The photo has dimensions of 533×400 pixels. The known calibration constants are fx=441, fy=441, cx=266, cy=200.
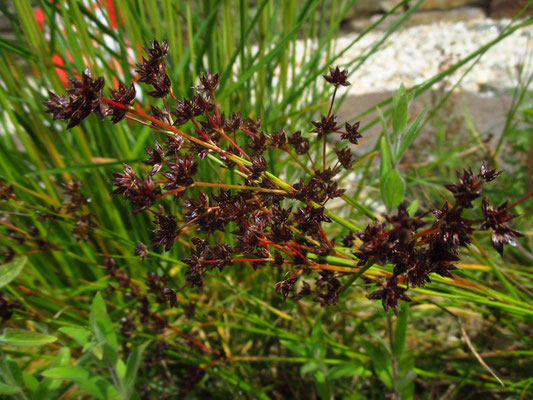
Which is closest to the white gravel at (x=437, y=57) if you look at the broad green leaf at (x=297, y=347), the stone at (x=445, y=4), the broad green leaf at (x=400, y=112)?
the stone at (x=445, y=4)

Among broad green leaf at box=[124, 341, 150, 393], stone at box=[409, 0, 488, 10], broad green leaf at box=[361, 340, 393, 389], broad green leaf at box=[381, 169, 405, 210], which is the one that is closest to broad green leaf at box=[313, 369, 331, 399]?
broad green leaf at box=[361, 340, 393, 389]

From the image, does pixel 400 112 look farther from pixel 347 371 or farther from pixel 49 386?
pixel 49 386

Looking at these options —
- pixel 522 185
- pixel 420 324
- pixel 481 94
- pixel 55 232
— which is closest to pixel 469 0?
pixel 481 94

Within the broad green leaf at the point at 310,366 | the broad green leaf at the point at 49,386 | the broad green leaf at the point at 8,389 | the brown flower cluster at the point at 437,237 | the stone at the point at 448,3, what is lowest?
the broad green leaf at the point at 310,366

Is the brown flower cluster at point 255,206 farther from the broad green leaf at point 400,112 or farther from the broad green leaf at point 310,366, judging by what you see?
the broad green leaf at point 310,366

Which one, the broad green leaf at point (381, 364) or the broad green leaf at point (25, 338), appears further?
the broad green leaf at point (381, 364)

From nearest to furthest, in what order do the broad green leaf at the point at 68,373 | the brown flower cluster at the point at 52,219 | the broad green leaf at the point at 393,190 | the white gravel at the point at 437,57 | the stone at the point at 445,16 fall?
the broad green leaf at the point at 393,190 → the broad green leaf at the point at 68,373 → the brown flower cluster at the point at 52,219 → the white gravel at the point at 437,57 → the stone at the point at 445,16

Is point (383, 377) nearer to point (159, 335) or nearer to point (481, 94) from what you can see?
point (159, 335)
